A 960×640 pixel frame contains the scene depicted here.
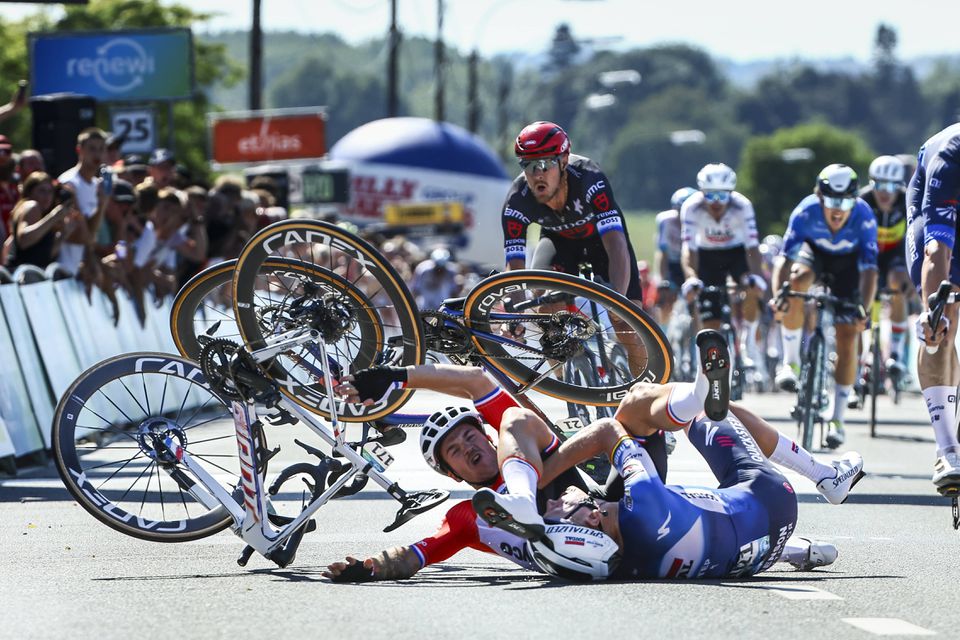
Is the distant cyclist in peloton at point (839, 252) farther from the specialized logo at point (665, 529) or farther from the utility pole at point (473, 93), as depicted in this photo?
the utility pole at point (473, 93)

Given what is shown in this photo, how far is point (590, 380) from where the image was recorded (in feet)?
29.6

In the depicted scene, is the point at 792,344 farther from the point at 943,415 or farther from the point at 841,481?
the point at 841,481

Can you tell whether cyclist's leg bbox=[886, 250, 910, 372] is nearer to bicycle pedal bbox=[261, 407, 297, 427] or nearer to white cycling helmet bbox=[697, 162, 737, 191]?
white cycling helmet bbox=[697, 162, 737, 191]

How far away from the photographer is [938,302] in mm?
8297

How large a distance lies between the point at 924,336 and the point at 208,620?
390 centimetres

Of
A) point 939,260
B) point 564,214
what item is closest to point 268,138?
point 564,214

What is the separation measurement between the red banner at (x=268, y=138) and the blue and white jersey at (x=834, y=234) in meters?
29.4

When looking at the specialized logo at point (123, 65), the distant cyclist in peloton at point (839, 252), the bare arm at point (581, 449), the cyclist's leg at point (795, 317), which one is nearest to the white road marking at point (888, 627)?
the bare arm at point (581, 449)

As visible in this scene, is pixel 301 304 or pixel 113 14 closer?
pixel 301 304

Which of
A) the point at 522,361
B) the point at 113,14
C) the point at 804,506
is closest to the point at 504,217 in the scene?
the point at 522,361

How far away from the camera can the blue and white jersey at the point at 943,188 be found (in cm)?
851

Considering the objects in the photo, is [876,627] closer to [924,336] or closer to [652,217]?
[924,336]

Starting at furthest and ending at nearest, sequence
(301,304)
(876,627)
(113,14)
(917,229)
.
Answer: (113,14) < (917,229) < (301,304) < (876,627)

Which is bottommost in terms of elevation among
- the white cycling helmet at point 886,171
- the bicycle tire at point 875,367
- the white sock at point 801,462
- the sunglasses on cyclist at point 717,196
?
the bicycle tire at point 875,367
